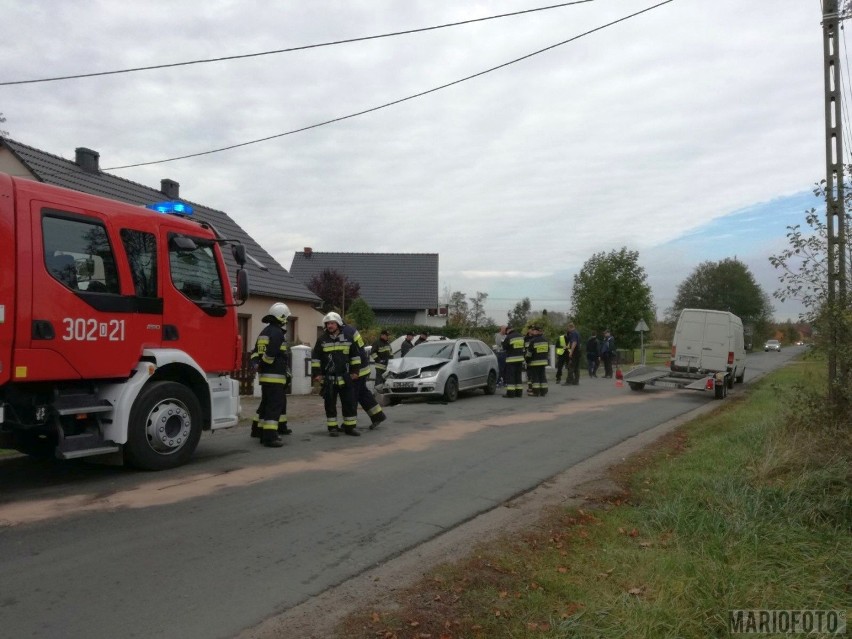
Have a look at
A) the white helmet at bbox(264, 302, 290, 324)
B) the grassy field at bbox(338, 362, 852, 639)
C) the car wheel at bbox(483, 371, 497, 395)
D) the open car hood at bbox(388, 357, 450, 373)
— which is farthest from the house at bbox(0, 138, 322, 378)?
the grassy field at bbox(338, 362, 852, 639)

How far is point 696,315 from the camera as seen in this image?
19328mm

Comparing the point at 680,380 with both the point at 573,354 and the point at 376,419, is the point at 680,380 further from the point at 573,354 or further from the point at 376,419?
the point at 376,419

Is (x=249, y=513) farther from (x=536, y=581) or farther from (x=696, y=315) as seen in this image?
(x=696, y=315)

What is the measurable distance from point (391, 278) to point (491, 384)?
29770 mm

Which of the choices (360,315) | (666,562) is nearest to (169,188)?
(360,315)

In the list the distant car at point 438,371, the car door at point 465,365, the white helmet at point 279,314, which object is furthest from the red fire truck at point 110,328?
the car door at point 465,365

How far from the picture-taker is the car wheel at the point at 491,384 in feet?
55.6

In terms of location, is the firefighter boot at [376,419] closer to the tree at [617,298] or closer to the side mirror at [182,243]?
the side mirror at [182,243]

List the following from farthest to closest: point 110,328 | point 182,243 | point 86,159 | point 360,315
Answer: point 360,315, point 86,159, point 182,243, point 110,328

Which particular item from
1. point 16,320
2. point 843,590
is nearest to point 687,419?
point 843,590

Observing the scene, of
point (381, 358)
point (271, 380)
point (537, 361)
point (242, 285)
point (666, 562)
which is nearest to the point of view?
point (666, 562)

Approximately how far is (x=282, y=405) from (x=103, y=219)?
3505mm

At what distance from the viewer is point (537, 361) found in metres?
16.7

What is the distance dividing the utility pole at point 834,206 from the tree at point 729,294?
222 ft
